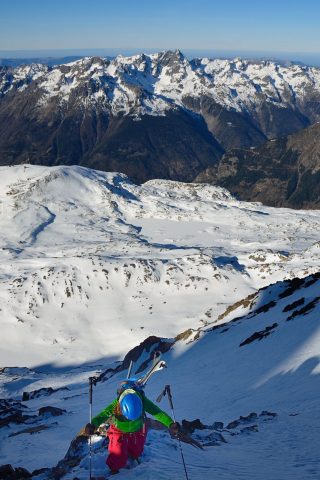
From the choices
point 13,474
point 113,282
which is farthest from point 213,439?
point 113,282

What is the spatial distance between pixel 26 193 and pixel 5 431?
168673 millimetres

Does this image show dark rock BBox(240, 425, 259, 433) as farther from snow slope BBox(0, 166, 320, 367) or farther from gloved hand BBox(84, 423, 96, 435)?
snow slope BBox(0, 166, 320, 367)

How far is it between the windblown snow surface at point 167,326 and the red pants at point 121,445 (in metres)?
0.49

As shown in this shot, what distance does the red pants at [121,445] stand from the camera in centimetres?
1465

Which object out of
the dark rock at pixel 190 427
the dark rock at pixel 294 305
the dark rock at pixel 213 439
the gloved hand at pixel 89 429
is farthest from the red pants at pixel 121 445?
the dark rock at pixel 294 305

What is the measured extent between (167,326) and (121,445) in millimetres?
83252

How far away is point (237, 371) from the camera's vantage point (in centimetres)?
3456

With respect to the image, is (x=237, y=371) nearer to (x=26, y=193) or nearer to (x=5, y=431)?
(x=5, y=431)

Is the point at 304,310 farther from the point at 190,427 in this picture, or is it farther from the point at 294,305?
the point at 190,427

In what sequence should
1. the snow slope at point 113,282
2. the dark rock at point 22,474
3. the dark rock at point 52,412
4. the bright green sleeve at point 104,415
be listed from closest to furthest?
the bright green sleeve at point 104,415 → the dark rock at point 22,474 → the dark rock at point 52,412 → the snow slope at point 113,282

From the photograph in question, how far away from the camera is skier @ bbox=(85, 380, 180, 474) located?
13.7m

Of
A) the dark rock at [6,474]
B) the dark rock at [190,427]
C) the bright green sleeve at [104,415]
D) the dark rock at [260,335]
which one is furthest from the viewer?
the dark rock at [260,335]

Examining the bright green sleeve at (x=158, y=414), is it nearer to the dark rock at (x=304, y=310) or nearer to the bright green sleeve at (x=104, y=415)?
the bright green sleeve at (x=104, y=415)

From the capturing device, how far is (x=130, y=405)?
44.9ft
